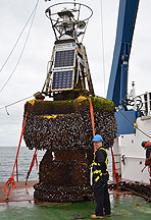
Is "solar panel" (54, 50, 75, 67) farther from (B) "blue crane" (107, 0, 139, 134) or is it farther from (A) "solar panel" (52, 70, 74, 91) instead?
(B) "blue crane" (107, 0, 139, 134)

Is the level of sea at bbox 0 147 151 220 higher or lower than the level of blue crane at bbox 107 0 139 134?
lower

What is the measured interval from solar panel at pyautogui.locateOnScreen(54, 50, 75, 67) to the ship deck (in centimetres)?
386

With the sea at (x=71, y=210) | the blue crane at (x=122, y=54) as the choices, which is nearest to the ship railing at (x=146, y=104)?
the blue crane at (x=122, y=54)

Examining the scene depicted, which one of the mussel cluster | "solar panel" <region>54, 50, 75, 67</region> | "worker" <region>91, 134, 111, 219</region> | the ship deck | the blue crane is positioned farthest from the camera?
the blue crane

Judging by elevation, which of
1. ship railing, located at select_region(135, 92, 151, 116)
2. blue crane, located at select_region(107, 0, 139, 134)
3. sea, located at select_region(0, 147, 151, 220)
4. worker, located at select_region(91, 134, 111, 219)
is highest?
blue crane, located at select_region(107, 0, 139, 134)

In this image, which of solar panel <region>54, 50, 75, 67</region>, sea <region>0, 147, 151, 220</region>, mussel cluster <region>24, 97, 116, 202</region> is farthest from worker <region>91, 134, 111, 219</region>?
solar panel <region>54, 50, 75, 67</region>

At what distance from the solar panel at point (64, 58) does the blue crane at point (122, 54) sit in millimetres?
5337

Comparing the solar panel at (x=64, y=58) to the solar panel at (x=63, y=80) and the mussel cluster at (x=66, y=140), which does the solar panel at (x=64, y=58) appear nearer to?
the solar panel at (x=63, y=80)

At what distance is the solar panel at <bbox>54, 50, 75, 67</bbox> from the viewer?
988 centimetres

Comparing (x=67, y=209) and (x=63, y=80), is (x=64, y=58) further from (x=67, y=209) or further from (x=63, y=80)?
(x=67, y=209)

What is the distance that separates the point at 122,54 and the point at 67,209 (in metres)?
9.81

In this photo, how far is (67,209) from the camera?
8.45 metres

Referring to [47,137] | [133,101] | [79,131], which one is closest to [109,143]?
[79,131]

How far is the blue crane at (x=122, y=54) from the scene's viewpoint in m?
15.3
